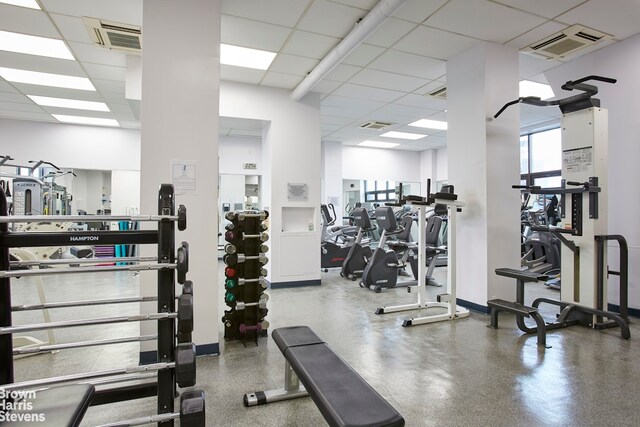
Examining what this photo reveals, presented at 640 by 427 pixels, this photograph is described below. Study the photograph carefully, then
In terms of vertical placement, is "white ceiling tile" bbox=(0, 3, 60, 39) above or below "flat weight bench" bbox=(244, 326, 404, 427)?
above

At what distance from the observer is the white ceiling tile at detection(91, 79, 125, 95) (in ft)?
18.8

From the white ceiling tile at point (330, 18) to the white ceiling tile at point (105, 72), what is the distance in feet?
10.2

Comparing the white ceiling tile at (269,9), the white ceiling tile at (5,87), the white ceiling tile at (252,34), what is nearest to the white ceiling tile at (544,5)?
the white ceiling tile at (269,9)

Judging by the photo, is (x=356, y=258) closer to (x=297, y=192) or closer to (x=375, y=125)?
(x=297, y=192)

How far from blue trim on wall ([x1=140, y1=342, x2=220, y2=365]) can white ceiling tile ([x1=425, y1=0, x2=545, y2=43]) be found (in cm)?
406

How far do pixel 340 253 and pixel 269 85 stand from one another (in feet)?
12.0

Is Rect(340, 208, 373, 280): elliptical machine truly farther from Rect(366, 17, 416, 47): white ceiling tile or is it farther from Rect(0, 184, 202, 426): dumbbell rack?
Rect(0, 184, 202, 426): dumbbell rack

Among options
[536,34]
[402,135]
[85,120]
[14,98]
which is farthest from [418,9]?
[85,120]

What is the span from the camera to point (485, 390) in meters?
2.49

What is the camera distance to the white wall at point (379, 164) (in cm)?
1067

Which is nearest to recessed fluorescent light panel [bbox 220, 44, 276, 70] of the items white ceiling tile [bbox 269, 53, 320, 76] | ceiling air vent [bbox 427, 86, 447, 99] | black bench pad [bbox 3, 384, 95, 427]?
white ceiling tile [bbox 269, 53, 320, 76]

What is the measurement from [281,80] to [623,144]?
188 inches

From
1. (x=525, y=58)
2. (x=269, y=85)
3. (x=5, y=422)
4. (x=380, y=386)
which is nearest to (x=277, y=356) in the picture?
(x=380, y=386)

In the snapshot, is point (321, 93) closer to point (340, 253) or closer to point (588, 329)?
point (340, 253)
